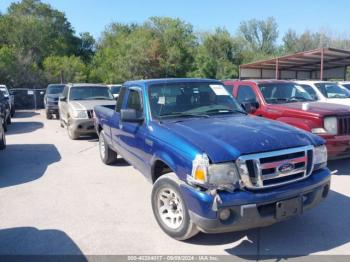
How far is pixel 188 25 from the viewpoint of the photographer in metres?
55.8

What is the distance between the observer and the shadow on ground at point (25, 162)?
711 cm

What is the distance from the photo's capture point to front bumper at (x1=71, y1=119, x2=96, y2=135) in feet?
35.5

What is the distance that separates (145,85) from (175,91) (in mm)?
468

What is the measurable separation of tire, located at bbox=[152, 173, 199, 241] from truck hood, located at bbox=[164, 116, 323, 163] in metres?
0.55

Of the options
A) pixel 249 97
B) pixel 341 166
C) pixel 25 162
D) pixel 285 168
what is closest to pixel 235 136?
pixel 285 168

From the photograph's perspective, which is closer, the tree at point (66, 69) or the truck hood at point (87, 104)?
the truck hood at point (87, 104)

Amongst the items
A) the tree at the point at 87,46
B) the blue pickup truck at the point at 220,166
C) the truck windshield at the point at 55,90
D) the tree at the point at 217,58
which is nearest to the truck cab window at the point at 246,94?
the blue pickup truck at the point at 220,166

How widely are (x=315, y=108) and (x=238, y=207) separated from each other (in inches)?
177

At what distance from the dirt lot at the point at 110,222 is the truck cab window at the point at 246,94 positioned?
7.49ft

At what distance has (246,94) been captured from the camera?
29.3 ft

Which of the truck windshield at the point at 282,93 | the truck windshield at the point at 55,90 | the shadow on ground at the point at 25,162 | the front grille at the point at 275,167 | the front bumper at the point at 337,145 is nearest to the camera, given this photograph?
the front grille at the point at 275,167

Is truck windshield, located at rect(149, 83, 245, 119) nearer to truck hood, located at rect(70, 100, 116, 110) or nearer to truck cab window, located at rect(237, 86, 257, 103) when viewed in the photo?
truck cab window, located at rect(237, 86, 257, 103)

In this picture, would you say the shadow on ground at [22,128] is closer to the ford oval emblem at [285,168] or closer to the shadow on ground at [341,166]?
the shadow on ground at [341,166]

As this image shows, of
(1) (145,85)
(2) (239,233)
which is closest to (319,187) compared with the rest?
(2) (239,233)
